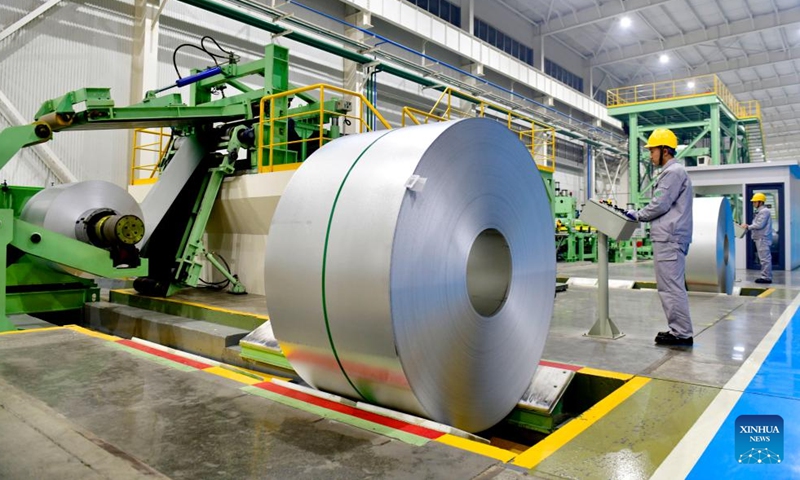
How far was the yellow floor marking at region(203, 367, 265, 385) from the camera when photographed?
8.93 ft

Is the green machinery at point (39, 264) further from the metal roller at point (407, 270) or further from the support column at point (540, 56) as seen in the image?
the support column at point (540, 56)

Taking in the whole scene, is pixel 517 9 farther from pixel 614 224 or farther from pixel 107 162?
pixel 614 224

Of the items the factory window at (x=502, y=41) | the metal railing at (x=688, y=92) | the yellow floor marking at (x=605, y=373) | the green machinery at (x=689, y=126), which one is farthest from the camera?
the metal railing at (x=688, y=92)

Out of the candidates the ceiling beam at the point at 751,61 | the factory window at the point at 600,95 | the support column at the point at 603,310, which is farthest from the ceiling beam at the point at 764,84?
the support column at the point at 603,310

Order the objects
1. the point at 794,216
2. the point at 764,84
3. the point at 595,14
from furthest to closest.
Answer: the point at 764,84, the point at 595,14, the point at 794,216

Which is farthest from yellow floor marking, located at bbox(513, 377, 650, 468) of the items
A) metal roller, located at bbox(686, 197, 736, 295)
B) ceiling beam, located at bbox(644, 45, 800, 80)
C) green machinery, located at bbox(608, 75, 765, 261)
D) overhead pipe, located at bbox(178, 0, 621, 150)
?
ceiling beam, located at bbox(644, 45, 800, 80)

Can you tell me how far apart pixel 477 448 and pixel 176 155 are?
5871 mm

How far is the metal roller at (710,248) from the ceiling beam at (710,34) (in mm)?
14812

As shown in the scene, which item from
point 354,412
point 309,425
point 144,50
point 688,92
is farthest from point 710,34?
point 309,425

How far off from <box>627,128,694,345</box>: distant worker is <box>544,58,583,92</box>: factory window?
61.8 ft

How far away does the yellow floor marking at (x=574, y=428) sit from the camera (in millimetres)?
1830

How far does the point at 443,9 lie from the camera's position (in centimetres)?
1603

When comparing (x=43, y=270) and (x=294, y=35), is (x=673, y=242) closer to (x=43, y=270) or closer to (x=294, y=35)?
(x=43, y=270)

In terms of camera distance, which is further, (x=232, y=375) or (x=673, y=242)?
(x=673, y=242)
